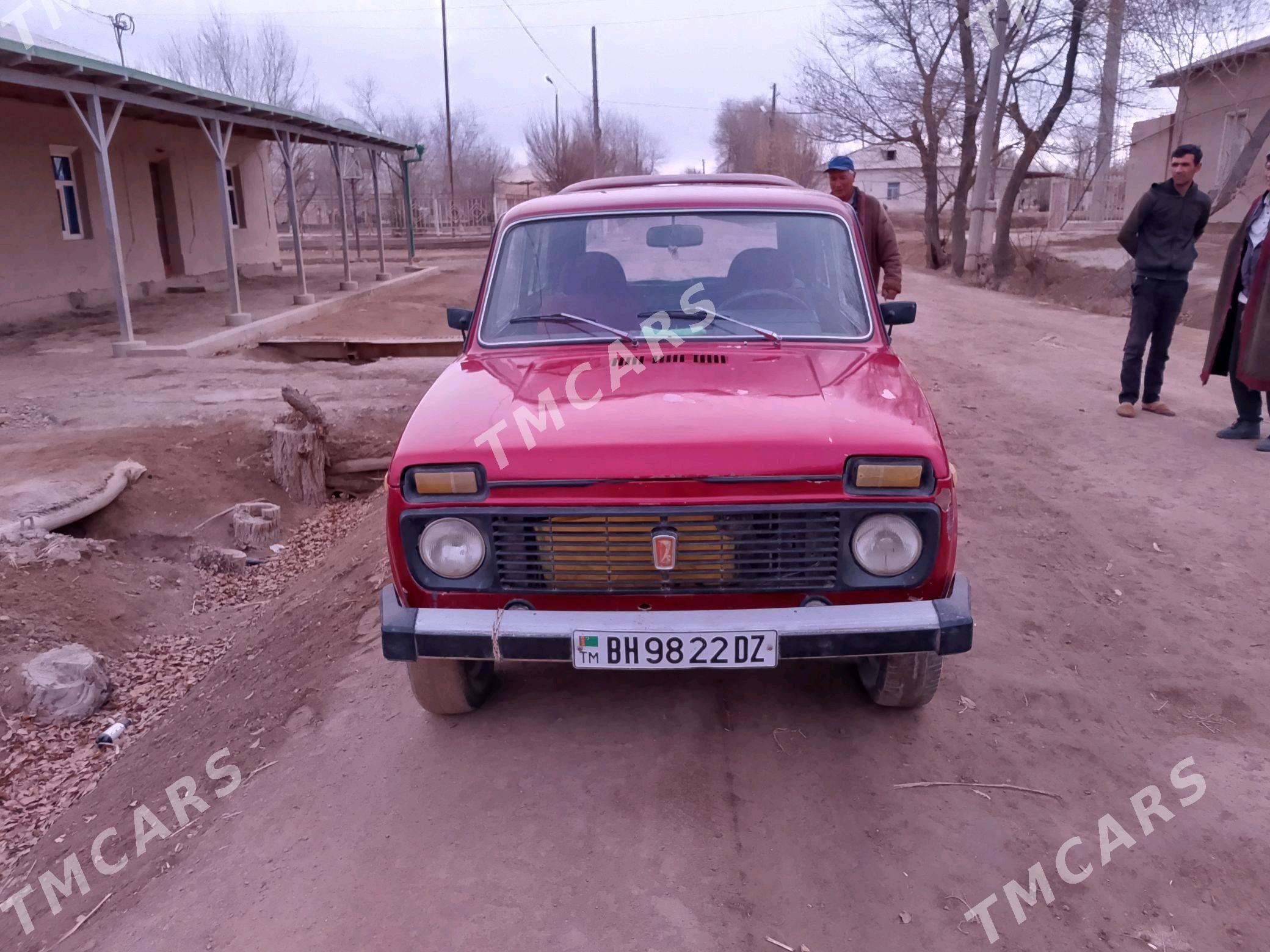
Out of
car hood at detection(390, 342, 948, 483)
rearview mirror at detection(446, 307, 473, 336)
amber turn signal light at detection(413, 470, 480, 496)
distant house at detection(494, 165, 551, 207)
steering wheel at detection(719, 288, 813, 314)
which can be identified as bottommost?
amber turn signal light at detection(413, 470, 480, 496)

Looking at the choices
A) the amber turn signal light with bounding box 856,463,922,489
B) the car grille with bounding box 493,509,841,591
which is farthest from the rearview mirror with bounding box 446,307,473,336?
the amber turn signal light with bounding box 856,463,922,489

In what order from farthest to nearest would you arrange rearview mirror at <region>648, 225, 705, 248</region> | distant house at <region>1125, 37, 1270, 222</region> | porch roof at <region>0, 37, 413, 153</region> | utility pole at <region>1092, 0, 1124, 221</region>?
1. distant house at <region>1125, 37, 1270, 222</region>
2. utility pole at <region>1092, 0, 1124, 221</region>
3. porch roof at <region>0, 37, 413, 153</region>
4. rearview mirror at <region>648, 225, 705, 248</region>

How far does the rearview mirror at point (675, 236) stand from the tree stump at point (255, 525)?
3.91 m

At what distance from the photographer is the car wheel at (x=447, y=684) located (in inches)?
130

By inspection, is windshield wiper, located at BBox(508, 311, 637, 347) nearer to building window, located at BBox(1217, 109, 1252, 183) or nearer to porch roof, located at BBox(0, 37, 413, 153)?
porch roof, located at BBox(0, 37, 413, 153)

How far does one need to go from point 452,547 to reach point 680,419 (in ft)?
2.67

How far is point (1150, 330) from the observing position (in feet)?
23.4

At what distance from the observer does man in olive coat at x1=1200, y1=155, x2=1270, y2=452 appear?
6383mm

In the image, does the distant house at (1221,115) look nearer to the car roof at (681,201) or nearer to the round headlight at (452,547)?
the car roof at (681,201)

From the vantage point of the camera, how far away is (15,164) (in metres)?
14.0

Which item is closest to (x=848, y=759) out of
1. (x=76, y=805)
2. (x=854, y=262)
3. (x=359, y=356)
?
(x=854, y=262)

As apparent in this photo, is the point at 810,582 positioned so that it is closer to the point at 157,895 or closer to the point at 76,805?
the point at 157,895

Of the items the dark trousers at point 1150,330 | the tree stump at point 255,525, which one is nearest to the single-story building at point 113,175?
the tree stump at point 255,525

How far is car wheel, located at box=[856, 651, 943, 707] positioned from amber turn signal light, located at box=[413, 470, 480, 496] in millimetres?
1443
